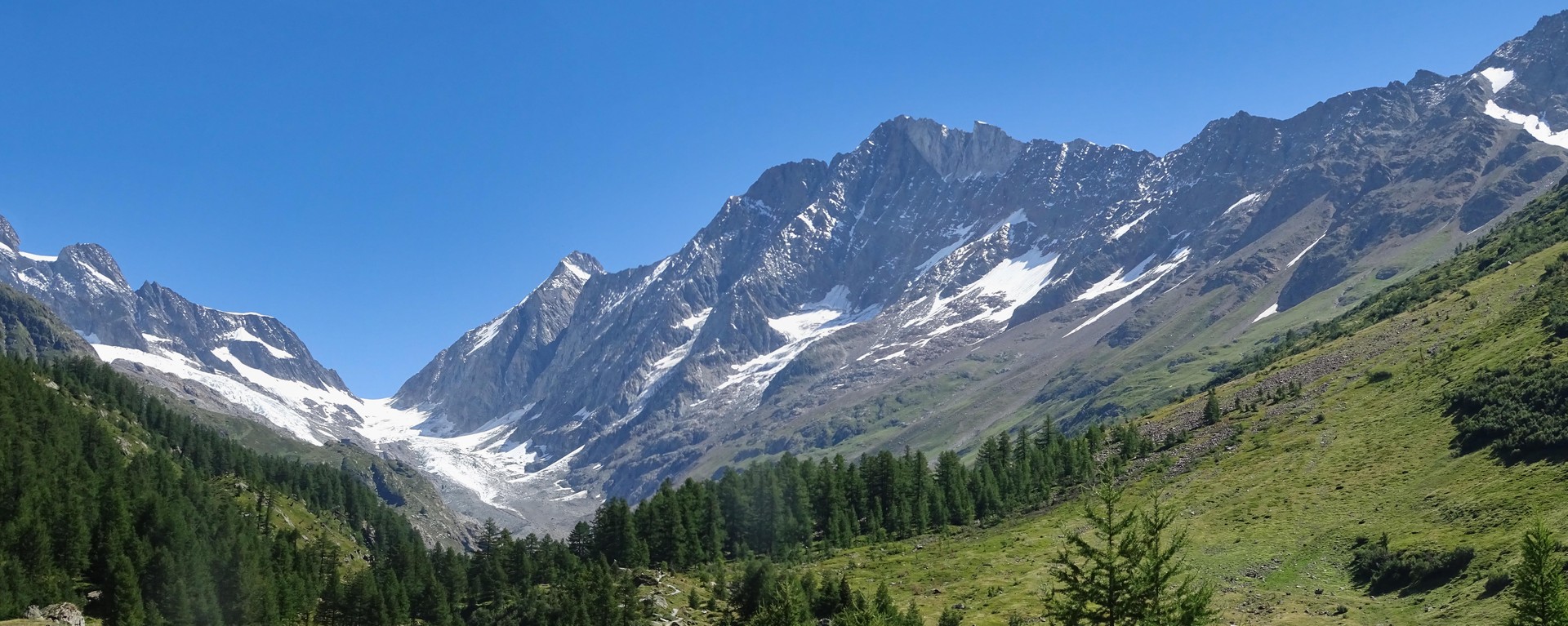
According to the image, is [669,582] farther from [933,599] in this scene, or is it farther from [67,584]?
[67,584]

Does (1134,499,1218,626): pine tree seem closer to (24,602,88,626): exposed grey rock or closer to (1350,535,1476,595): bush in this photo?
(1350,535,1476,595): bush

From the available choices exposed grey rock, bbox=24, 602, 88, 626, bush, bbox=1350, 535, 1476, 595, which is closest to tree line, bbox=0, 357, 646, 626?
exposed grey rock, bbox=24, 602, 88, 626

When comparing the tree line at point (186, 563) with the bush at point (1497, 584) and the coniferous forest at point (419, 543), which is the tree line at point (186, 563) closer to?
the coniferous forest at point (419, 543)

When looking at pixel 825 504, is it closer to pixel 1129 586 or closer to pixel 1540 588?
pixel 1540 588

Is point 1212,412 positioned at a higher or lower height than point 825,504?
higher

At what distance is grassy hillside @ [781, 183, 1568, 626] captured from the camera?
299ft

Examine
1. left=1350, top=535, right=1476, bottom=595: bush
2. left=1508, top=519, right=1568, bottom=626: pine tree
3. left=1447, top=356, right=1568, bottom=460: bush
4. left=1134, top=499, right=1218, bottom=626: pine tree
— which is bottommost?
left=1350, top=535, right=1476, bottom=595: bush

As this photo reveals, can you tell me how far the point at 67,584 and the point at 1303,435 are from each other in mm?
134696

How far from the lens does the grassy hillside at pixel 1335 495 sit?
91.0 meters

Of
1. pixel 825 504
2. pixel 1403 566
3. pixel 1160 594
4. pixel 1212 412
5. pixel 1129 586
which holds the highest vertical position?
pixel 1212 412

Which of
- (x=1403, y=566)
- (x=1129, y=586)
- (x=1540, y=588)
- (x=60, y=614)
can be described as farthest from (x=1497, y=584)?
(x=60, y=614)

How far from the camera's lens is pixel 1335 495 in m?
114

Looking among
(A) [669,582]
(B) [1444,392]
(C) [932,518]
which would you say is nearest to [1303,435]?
(B) [1444,392]

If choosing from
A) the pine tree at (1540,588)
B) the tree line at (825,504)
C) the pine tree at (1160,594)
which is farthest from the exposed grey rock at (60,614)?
the pine tree at (1540,588)
